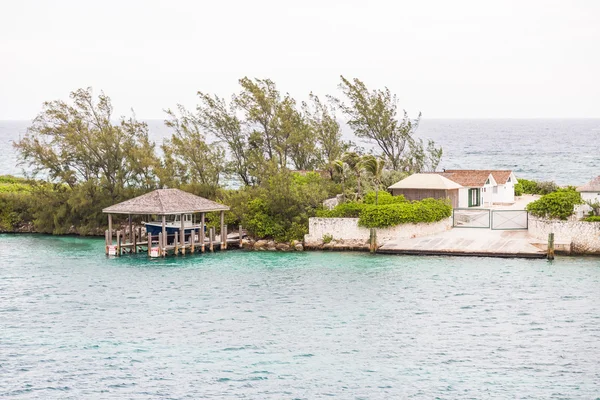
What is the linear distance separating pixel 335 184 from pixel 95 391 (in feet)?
107

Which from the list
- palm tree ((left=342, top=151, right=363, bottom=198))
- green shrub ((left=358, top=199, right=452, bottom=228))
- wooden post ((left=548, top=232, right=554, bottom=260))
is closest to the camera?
wooden post ((left=548, top=232, right=554, bottom=260))

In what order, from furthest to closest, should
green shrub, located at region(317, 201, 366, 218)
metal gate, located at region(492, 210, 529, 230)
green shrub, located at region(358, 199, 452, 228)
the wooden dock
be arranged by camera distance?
metal gate, located at region(492, 210, 529, 230)
green shrub, located at region(317, 201, 366, 218)
the wooden dock
green shrub, located at region(358, 199, 452, 228)

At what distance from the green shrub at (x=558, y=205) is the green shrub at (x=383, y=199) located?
8.09m

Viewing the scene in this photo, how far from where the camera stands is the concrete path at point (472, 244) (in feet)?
145

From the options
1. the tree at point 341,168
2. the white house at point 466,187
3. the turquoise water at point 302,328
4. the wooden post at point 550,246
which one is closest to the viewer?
the turquoise water at point 302,328

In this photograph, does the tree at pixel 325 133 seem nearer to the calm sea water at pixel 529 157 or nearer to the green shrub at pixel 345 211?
the green shrub at pixel 345 211

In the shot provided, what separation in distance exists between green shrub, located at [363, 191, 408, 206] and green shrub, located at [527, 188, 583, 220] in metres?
8.09

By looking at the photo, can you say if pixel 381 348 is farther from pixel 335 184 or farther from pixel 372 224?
pixel 335 184

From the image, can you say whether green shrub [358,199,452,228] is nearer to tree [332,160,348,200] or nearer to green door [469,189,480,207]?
tree [332,160,348,200]

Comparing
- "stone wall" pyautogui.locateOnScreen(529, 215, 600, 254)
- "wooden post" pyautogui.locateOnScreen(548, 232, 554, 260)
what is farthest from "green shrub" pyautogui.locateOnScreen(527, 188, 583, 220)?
"wooden post" pyautogui.locateOnScreen(548, 232, 554, 260)

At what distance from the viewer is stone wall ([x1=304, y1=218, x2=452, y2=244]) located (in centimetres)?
4794

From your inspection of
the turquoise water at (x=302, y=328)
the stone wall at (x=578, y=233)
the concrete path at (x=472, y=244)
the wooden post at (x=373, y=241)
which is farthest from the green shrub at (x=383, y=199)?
the stone wall at (x=578, y=233)

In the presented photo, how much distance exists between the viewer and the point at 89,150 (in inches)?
2362

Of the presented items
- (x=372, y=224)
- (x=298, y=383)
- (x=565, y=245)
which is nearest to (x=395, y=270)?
(x=372, y=224)
